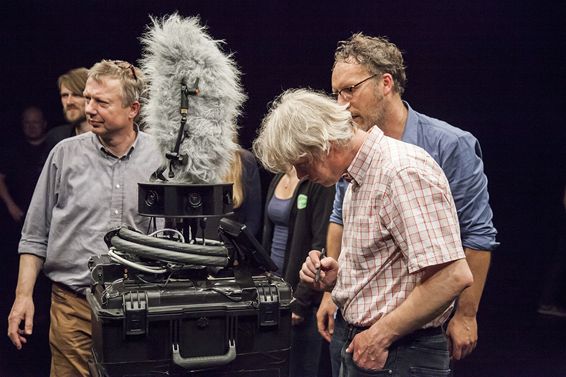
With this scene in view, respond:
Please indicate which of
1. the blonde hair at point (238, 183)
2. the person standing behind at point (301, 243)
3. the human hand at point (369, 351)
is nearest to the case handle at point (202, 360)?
the human hand at point (369, 351)

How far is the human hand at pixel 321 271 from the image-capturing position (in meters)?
1.92

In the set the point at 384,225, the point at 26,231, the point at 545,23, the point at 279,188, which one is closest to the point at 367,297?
the point at 384,225

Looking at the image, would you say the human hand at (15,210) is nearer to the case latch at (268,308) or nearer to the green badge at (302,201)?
the green badge at (302,201)

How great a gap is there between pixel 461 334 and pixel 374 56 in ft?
2.99

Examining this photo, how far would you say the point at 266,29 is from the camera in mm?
4555

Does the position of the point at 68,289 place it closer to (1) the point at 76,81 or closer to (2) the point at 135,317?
(2) the point at 135,317

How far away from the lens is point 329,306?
246cm

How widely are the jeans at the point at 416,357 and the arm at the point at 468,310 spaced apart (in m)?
0.54

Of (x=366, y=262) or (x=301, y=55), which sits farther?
(x=301, y=55)

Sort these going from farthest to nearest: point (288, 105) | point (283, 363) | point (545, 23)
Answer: point (545, 23), point (288, 105), point (283, 363)

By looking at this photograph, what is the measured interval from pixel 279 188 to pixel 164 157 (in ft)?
5.28

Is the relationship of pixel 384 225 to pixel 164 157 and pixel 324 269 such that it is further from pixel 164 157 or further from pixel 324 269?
pixel 164 157

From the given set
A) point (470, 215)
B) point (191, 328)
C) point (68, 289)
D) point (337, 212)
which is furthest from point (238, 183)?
point (191, 328)

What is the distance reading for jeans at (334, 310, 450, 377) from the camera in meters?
1.79
